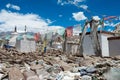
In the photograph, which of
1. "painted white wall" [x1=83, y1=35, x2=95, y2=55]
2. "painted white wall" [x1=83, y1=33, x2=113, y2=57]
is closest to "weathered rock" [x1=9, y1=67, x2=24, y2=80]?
"painted white wall" [x1=83, y1=33, x2=113, y2=57]

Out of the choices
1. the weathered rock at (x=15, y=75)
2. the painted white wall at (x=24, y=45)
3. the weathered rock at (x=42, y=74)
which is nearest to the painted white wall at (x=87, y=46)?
the painted white wall at (x=24, y=45)

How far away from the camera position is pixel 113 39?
21.9 metres

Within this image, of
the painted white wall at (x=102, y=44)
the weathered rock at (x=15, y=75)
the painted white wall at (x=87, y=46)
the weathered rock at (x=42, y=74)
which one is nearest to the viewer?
the weathered rock at (x=15, y=75)

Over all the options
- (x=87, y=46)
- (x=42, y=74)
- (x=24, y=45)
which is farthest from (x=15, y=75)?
(x=24, y=45)

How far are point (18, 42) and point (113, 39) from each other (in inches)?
569

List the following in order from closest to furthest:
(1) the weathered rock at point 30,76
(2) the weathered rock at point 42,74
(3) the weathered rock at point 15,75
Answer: (1) the weathered rock at point 30,76, (3) the weathered rock at point 15,75, (2) the weathered rock at point 42,74

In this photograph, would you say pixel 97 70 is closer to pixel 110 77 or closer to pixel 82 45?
pixel 110 77

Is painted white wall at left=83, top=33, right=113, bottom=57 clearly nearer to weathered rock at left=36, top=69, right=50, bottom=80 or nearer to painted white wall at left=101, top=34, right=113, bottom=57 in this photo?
painted white wall at left=101, top=34, right=113, bottom=57

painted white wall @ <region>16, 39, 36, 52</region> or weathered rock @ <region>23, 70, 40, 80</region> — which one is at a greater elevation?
painted white wall @ <region>16, 39, 36, 52</region>

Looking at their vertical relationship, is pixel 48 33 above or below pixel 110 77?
above

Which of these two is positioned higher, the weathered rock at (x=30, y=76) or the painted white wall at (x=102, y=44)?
the painted white wall at (x=102, y=44)

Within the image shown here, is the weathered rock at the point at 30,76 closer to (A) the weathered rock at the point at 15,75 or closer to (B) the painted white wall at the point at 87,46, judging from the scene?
(A) the weathered rock at the point at 15,75

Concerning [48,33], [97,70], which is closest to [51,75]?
[97,70]

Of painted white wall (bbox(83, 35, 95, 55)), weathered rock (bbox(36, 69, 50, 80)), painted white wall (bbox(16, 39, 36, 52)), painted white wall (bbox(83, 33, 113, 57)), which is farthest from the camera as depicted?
painted white wall (bbox(16, 39, 36, 52))
